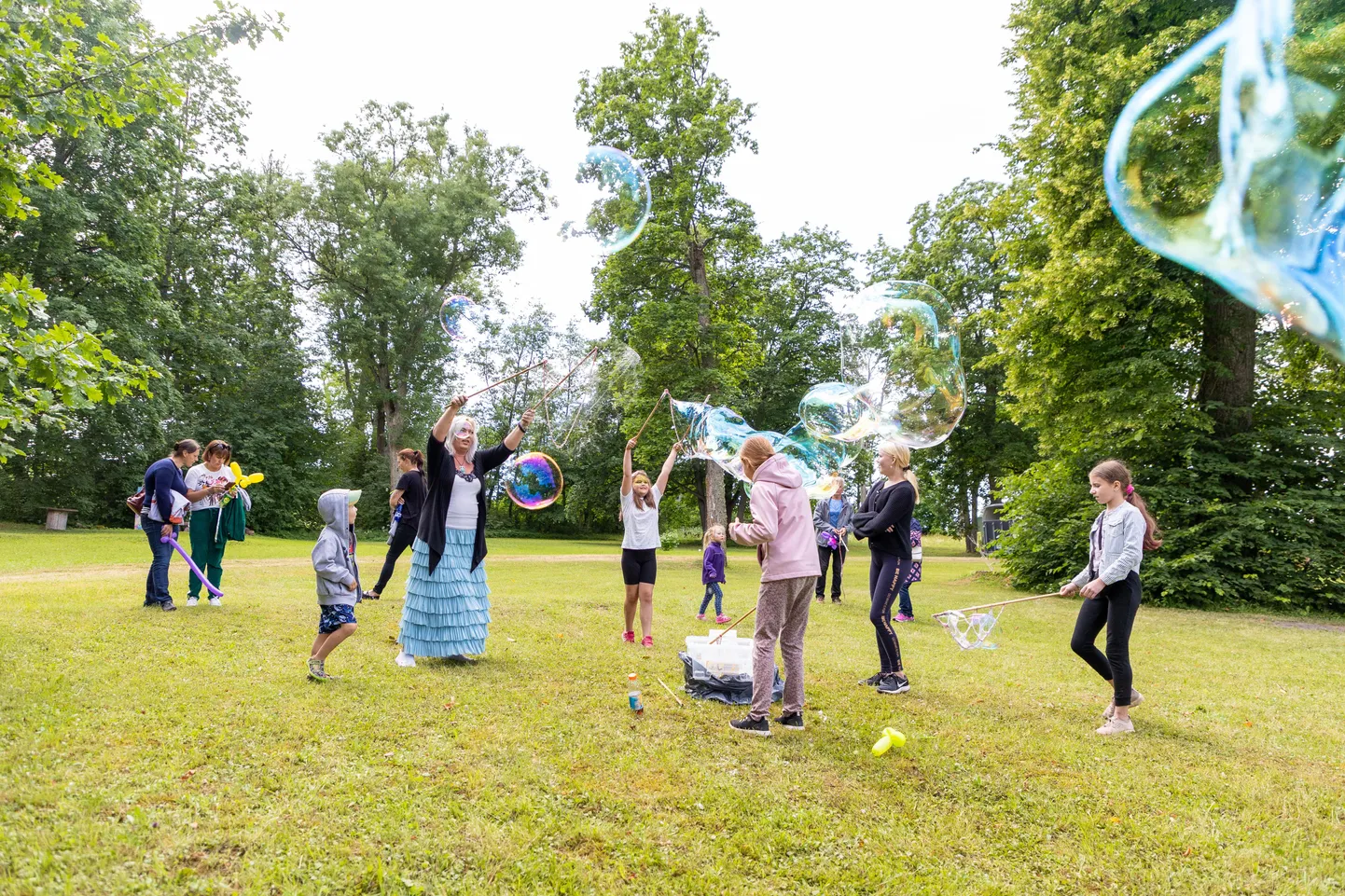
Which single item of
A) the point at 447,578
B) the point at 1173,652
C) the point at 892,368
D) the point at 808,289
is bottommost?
the point at 1173,652

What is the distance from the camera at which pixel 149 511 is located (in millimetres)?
8750

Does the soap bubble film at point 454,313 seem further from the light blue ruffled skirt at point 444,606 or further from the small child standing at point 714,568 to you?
the small child standing at point 714,568

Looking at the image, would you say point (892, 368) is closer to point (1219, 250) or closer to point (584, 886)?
point (1219, 250)

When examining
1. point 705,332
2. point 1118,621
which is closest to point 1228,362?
point 1118,621

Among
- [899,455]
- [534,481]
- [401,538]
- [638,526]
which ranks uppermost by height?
[899,455]

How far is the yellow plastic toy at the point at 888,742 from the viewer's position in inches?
189

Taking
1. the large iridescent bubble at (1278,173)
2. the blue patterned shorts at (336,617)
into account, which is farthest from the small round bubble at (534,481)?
the large iridescent bubble at (1278,173)

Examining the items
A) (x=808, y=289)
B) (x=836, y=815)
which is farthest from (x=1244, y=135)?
(x=808, y=289)

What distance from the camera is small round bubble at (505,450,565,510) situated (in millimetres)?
9883

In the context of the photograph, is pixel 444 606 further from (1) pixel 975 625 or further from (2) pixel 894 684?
(1) pixel 975 625

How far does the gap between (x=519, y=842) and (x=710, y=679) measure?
2.84m

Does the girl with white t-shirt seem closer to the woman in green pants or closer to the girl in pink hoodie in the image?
the girl in pink hoodie

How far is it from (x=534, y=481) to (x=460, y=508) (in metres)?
2.98

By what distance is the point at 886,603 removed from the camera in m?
6.69
